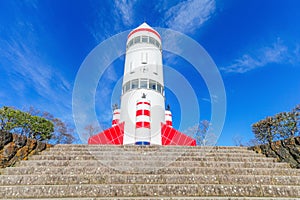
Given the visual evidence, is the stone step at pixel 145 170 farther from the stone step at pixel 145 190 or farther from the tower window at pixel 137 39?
the tower window at pixel 137 39

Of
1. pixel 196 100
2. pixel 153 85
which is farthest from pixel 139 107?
pixel 196 100

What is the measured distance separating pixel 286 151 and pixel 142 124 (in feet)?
12.6

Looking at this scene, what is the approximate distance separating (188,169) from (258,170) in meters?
1.08

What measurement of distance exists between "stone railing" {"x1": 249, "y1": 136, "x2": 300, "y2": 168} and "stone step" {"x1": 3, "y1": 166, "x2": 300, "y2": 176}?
342 millimetres

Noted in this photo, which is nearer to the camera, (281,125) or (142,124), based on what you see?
(142,124)

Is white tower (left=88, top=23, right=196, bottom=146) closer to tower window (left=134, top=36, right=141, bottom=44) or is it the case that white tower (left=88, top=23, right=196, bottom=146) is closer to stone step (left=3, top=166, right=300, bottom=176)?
tower window (left=134, top=36, right=141, bottom=44)

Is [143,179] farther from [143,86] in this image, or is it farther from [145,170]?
[143,86]

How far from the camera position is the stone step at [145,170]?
2.42 m

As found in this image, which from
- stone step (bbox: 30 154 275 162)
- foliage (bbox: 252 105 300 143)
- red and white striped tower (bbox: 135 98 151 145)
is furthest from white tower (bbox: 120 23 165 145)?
foliage (bbox: 252 105 300 143)

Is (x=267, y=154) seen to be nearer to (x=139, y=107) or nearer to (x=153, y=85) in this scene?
(x=139, y=107)

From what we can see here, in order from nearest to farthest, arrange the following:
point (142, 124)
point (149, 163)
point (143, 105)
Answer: point (149, 163) < point (142, 124) < point (143, 105)

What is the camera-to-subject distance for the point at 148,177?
227 cm

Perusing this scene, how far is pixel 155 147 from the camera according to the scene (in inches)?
142

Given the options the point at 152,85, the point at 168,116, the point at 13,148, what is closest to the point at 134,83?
the point at 152,85
